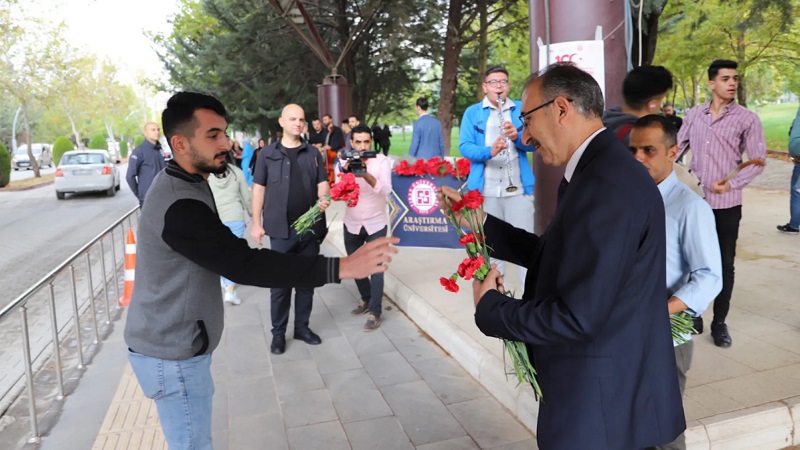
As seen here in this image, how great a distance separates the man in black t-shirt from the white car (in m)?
18.6

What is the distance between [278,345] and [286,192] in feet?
4.78

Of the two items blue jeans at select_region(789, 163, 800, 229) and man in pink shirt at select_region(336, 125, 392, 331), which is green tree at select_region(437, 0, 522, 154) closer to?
blue jeans at select_region(789, 163, 800, 229)

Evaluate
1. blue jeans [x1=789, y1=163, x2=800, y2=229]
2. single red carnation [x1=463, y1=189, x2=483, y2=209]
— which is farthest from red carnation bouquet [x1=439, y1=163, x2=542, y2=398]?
blue jeans [x1=789, y1=163, x2=800, y2=229]

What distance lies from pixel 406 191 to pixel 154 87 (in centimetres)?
2073

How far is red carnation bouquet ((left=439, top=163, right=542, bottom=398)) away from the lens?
220cm

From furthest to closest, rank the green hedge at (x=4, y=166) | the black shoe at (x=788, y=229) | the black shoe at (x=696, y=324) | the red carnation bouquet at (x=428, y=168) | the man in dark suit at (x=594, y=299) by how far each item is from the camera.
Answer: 1. the green hedge at (x=4, y=166)
2. the black shoe at (x=788, y=229)
3. the red carnation bouquet at (x=428, y=168)
4. the black shoe at (x=696, y=324)
5. the man in dark suit at (x=594, y=299)

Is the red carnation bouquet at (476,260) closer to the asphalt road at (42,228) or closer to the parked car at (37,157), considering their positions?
the asphalt road at (42,228)

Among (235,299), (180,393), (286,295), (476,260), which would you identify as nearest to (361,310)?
(286,295)

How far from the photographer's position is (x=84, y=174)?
2169 cm

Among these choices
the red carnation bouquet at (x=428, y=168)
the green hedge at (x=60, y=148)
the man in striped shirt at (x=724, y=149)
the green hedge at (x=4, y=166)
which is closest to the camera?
the man in striped shirt at (x=724, y=149)

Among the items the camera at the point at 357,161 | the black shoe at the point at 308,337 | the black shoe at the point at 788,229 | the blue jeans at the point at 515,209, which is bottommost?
the black shoe at the point at 308,337

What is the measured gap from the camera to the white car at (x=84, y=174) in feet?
70.6

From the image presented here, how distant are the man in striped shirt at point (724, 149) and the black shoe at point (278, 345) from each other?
12.4ft

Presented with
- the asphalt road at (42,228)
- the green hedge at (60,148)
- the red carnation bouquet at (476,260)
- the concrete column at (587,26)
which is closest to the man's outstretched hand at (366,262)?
the red carnation bouquet at (476,260)
